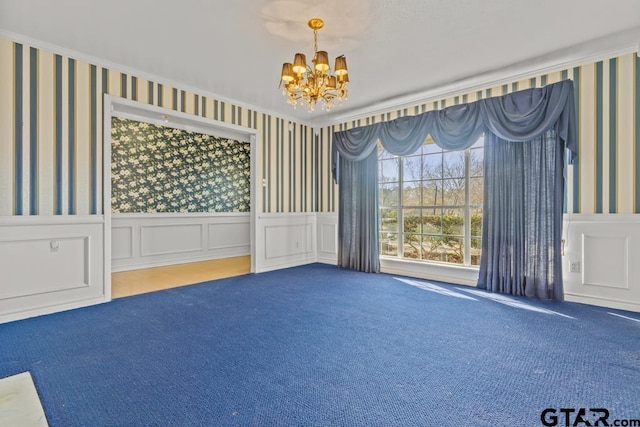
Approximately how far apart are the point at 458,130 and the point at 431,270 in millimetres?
2066

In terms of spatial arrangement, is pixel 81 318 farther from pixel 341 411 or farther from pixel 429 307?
pixel 429 307

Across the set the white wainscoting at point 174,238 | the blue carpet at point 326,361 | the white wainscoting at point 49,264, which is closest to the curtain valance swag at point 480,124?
the blue carpet at point 326,361

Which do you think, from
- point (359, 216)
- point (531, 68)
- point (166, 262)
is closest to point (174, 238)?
point (166, 262)

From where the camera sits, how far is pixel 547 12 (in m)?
2.80

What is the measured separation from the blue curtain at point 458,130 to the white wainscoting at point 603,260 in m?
0.77

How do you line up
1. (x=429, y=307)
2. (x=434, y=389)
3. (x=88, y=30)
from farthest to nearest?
(x=429, y=307) < (x=88, y=30) < (x=434, y=389)

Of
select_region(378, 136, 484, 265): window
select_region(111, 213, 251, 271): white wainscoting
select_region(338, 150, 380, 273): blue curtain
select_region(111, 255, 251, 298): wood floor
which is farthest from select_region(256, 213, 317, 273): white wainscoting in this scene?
select_region(111, 213, 251, 271): white wainscoting

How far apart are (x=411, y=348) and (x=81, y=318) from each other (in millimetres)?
3128

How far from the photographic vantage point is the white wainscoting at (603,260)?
335 centimetres

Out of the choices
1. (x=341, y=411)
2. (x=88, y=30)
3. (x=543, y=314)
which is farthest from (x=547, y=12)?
(x=88, y=30)

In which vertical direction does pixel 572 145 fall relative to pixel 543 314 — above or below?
above

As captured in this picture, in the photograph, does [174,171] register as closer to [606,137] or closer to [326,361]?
[326,361]

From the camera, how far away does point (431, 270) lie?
16.1ft

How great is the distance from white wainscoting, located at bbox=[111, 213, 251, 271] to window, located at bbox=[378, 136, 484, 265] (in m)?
3.70
